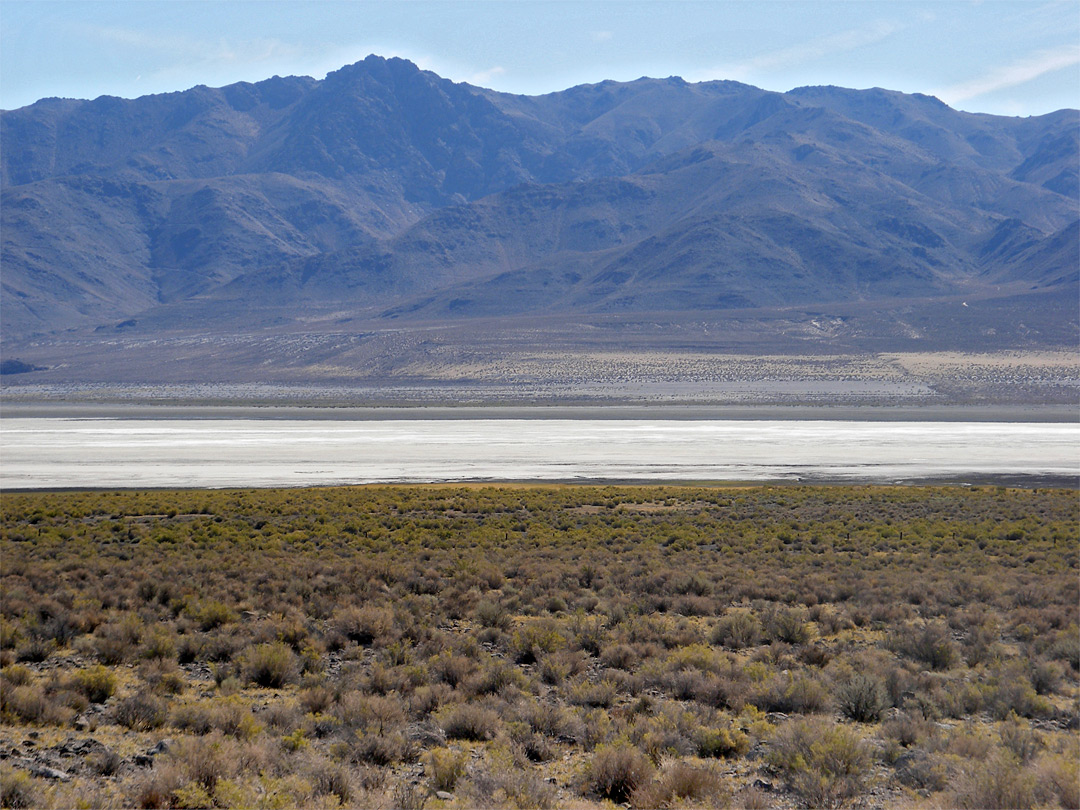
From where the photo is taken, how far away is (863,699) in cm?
870

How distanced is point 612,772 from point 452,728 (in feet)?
5.86

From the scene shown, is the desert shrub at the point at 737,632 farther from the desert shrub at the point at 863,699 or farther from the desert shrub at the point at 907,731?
the desert shrub at the point at 907,731

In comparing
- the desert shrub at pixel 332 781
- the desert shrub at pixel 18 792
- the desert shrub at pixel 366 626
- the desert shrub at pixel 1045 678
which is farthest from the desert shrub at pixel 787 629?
the desert shrub at pixel 18 792

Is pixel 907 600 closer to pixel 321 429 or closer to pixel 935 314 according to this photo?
pixel 321 429

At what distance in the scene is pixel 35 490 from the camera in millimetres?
33062

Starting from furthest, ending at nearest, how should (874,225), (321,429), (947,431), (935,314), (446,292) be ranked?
(874,225) → (446,292) → (935,314) → (321,429) → (947,431)

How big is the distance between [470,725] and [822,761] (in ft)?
9.83

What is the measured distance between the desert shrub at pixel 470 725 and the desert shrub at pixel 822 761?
243 centimetres

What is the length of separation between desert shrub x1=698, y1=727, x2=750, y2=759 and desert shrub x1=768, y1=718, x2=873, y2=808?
0.26m

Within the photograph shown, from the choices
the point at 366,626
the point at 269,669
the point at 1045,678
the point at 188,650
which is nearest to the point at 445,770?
the point at 269,669

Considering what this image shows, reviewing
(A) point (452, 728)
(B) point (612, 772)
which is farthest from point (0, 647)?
(B) point (612, 772)

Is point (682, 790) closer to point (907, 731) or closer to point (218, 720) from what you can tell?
point (907, 731)

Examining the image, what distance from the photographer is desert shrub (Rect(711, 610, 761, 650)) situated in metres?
11.4

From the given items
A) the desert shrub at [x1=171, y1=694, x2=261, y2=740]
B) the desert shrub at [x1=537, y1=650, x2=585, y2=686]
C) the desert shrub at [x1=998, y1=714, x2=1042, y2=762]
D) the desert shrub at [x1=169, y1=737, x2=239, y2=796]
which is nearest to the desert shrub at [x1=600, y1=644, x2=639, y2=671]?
the desert shrub at [x1=537, y1=650, x2=585, y2=686]
